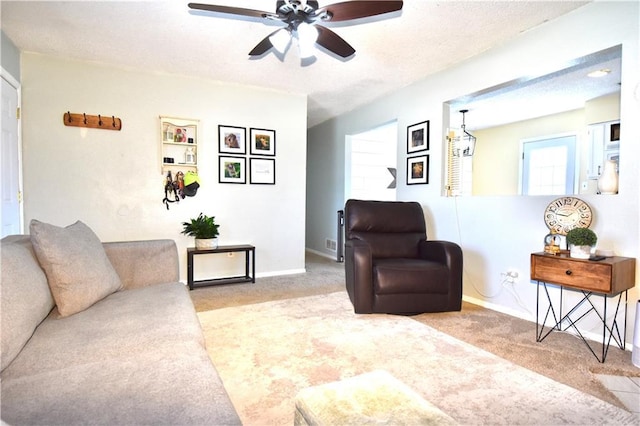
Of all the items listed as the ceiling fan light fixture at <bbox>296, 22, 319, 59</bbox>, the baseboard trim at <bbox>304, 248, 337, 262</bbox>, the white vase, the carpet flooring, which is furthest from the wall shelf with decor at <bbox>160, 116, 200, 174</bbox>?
the white vase

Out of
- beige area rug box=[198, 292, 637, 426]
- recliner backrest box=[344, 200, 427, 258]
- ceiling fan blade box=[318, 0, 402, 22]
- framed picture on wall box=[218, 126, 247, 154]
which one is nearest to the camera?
beige area rug box=[198, 292, 637, 426]

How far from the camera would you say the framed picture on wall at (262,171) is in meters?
4.19

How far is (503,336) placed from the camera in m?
2.37

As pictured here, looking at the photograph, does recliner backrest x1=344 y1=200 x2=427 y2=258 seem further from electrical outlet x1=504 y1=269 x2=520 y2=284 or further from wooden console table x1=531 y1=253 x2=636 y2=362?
wooden console table x1=531 y1=253 x2=636 y2=362

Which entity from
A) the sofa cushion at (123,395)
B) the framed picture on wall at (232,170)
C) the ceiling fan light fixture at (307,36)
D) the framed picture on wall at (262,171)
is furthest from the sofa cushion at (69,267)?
the framed picture on wall at (262,171)

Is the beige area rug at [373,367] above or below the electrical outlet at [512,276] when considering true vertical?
below

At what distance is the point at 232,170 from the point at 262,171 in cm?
38

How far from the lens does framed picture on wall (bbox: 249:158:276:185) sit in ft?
13.8

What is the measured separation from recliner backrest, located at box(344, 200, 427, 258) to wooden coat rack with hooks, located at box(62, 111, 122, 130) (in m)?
2.63

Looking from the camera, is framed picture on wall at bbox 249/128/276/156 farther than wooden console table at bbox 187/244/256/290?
Yes

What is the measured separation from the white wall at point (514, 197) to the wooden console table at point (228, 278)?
2052 millimetres

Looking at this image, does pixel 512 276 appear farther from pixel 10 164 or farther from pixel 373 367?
pixel 10 164

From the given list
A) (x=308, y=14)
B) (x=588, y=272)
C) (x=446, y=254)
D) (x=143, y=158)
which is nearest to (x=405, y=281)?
(x=446, y=254)

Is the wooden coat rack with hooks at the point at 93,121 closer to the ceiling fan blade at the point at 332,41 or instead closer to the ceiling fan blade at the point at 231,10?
the ceiling fan blade at the point at 231,10
